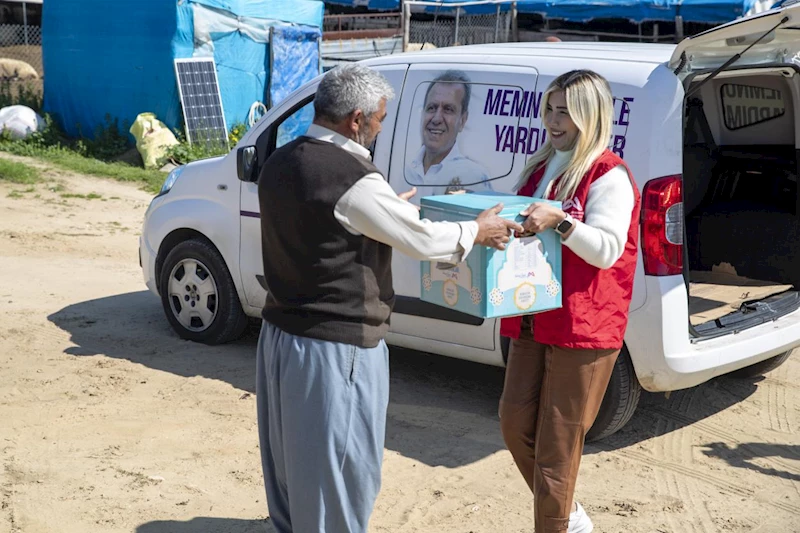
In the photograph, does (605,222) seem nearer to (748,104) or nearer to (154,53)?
(748,104)

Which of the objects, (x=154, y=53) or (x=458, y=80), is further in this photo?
(x=154, y=53)

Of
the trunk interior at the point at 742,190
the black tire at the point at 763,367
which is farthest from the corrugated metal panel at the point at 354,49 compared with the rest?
the black tire at the point at 763,367

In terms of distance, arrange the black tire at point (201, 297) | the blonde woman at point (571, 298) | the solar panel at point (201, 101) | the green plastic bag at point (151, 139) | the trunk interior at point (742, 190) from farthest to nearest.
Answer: the solar panel at point (201, 101), the green plastic bag at point (151, 139), the black tire at point (201, 297), the trunk interior at point (742, 190), the blonde woman at point (571, 298)

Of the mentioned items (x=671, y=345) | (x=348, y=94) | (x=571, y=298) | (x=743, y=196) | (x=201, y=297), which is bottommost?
(x=201, y=297)

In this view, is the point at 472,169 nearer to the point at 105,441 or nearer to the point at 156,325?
the point at 105,441

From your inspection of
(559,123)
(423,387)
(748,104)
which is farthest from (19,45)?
(559,123)

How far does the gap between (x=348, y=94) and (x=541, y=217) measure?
2.57 ft

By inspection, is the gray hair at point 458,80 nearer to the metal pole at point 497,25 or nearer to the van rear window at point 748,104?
the van rear window at point 748,104

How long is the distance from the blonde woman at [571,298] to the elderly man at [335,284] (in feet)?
1.06

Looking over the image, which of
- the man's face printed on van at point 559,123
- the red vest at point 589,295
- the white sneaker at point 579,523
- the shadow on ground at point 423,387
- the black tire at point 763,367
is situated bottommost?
the shadow on ground at point 423,387

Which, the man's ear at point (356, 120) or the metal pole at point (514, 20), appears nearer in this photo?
the man's ear at point (356, 120)

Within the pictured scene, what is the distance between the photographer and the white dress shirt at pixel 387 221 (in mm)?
3145

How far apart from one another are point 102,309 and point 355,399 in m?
4.83

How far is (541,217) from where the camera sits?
11.4ft
